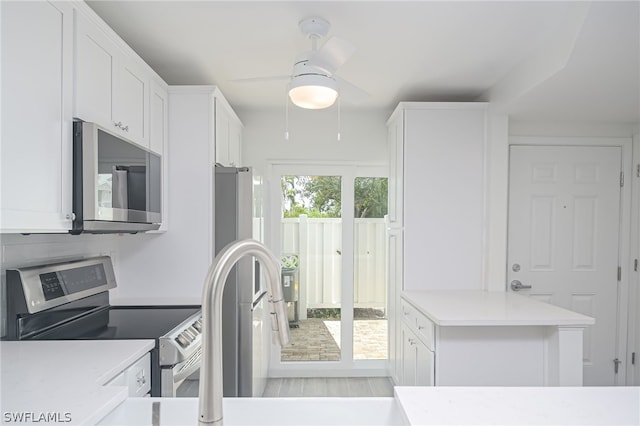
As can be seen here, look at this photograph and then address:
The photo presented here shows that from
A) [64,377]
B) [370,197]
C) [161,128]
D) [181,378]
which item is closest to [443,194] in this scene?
[370,197]

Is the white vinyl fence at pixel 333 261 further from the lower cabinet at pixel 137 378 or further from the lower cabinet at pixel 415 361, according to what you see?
the lower cabinet at pixel 137 378

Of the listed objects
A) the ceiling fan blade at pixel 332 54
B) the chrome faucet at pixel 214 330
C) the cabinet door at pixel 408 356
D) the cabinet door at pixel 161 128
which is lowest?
the cabinet door at pixel 408 356

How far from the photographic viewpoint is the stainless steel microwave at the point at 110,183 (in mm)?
1578

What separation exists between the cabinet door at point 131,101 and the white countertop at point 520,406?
1782 millimetres

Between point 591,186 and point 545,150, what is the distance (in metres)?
0.46

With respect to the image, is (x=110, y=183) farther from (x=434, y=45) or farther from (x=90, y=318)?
(x=434, y=45)

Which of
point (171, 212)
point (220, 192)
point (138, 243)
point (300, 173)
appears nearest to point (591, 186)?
point (300, 173)

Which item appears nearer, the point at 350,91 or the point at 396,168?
the point at 350,91

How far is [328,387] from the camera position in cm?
344

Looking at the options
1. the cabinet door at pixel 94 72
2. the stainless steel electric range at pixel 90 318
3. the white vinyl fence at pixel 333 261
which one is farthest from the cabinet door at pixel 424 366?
the cabinet door at pixel 94 72

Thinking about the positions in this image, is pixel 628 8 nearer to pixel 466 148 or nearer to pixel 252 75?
pixel 466 148

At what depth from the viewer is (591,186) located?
10.3 feet

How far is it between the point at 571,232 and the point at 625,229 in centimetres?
42

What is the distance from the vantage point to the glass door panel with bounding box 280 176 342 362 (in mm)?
3729
